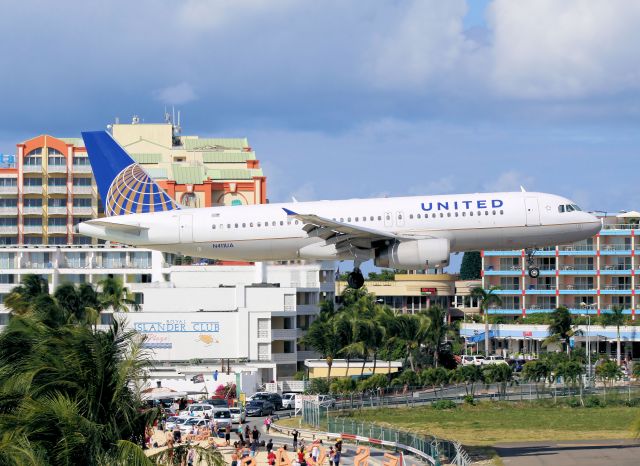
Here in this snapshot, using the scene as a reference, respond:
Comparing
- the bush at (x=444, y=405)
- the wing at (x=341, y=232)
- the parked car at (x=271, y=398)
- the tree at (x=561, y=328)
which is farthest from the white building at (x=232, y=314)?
the wing at (x=341, y=232)

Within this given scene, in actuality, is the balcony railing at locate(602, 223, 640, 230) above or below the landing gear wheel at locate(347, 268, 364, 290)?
above

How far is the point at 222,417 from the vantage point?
3270 inches

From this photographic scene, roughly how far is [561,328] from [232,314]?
2116 inches

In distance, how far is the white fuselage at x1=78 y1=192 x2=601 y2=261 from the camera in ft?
219

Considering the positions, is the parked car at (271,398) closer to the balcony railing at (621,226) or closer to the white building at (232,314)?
the white building at (232,314)

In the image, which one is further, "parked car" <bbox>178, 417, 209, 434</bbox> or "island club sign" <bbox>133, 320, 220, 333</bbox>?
"island club sign" <bbox>133, 320, 220, 333</bbox>

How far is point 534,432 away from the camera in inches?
3172

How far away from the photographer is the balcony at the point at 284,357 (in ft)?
415

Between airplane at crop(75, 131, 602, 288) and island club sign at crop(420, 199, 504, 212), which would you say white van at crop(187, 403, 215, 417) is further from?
island club sign at crop(420, 199, 504, 212)

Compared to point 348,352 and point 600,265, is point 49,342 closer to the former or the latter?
point 348,352

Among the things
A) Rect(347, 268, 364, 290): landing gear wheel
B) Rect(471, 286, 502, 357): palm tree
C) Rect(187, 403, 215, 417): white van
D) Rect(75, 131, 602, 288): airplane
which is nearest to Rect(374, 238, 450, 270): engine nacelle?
Rect(75, 131, 602, 288): airplane

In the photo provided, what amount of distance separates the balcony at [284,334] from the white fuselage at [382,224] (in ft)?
190

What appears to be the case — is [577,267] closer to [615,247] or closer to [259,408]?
[615,247]

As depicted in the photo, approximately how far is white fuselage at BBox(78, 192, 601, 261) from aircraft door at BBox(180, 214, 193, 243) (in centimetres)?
6
